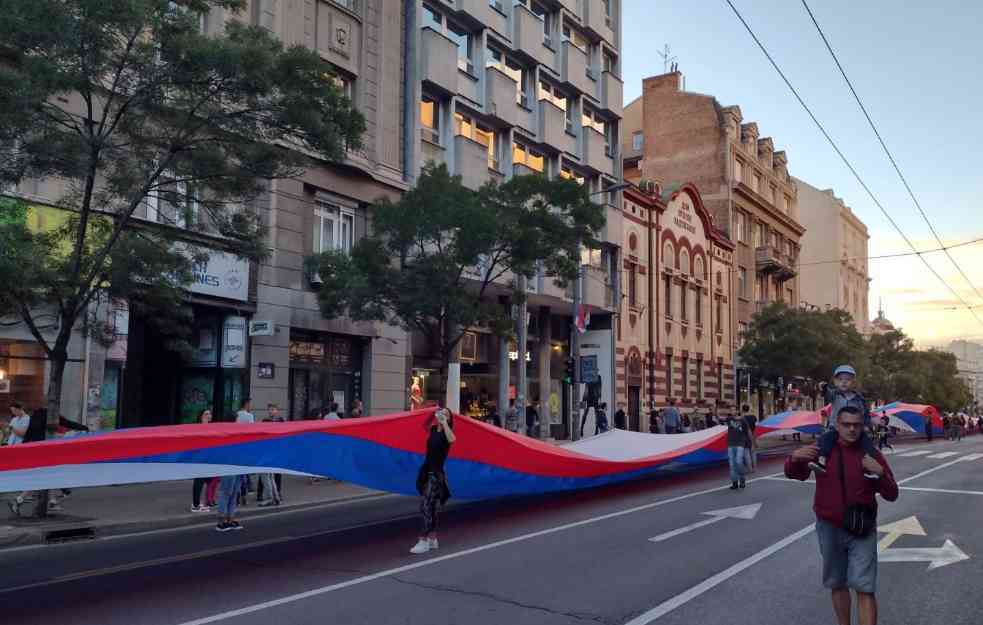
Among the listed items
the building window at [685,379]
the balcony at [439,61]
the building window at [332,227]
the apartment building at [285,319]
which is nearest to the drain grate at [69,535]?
the apartment building at [285,319]

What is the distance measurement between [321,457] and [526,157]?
23.1 meters

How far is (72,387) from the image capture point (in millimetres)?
17547

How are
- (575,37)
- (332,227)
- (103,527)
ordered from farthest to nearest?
1. (575,37)
2. (332,227)
3. (103,527)

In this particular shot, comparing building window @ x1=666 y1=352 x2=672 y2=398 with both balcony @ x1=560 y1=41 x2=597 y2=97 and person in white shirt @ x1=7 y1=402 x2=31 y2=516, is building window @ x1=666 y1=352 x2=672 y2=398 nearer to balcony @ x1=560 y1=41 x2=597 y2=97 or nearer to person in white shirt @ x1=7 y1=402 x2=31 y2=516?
balcony @ x1=560 y1=41 x2=597 y2=97

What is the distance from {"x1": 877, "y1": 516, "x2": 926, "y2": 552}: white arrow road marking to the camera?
11039mm

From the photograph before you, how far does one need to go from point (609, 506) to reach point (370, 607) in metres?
7.49

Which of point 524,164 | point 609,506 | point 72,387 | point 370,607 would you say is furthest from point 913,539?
point 524,164

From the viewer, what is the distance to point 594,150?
1447 inches

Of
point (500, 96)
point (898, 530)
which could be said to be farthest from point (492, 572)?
point (500, 96)

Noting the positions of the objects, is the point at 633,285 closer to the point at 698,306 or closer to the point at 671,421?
the point at 698,306

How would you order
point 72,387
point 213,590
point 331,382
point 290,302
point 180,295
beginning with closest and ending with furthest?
point 213,590
point 180,295
point 72,387
point 290,302
point 331,382

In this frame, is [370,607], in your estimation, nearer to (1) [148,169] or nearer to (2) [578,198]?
(1) [148,169]

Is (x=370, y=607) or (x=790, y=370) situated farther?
(x=790, y=370)

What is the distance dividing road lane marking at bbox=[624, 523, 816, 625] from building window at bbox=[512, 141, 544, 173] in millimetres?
22136
